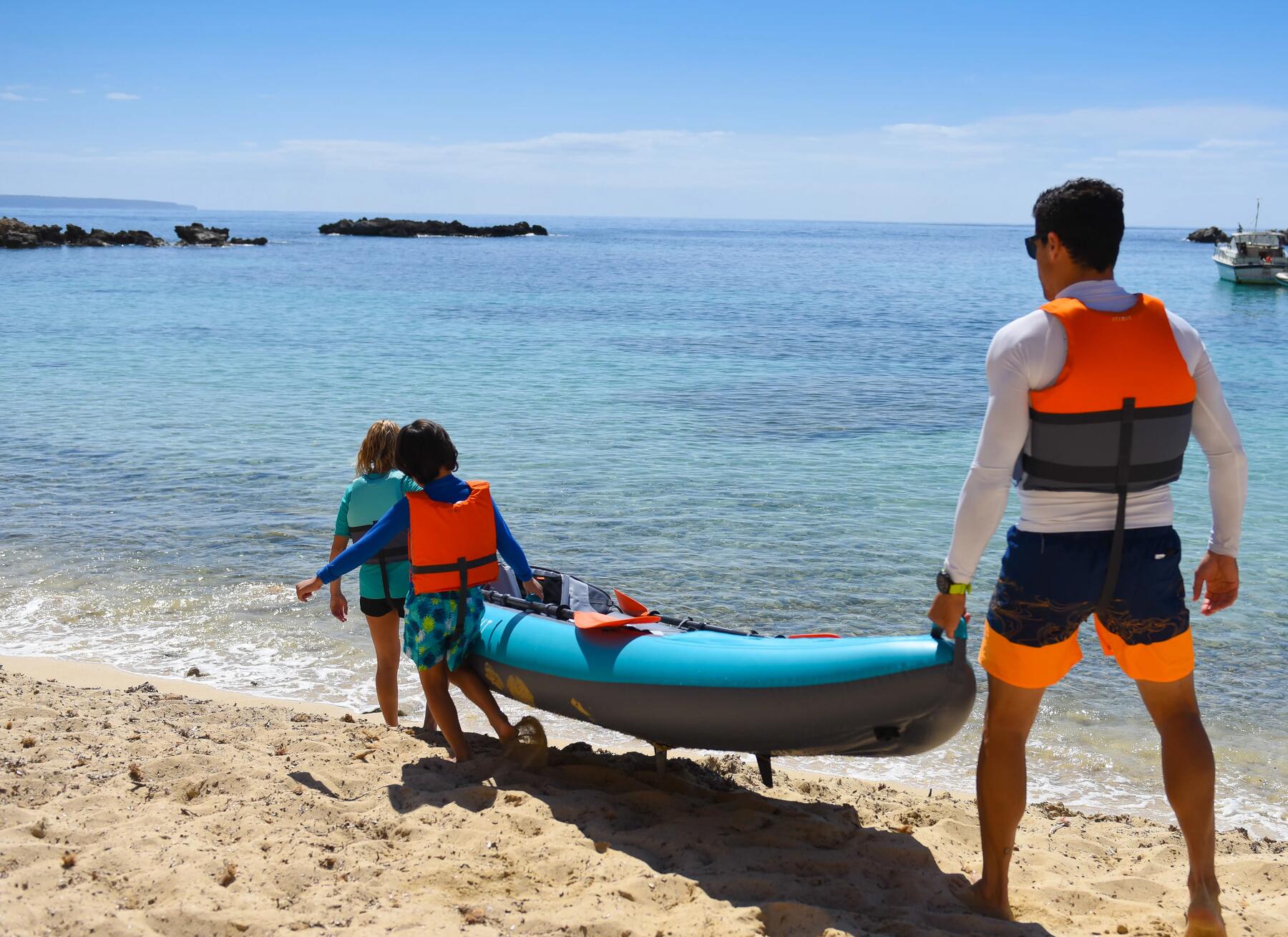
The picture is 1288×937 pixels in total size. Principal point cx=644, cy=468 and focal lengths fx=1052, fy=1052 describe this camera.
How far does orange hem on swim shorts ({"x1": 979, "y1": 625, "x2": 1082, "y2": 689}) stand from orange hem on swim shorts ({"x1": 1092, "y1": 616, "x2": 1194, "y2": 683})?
114 mm

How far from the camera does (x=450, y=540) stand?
4.30m

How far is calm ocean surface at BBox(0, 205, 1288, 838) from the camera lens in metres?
6.41

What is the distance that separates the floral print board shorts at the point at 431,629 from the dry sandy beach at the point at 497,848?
1.42 feet

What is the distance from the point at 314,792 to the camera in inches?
155

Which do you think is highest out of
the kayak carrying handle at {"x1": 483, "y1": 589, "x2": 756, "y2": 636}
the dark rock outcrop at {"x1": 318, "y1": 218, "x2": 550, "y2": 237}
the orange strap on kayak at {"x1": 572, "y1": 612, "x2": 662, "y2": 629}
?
the dark rock outcrop at {"x1": 318, "y1": 218, "x2": 550, "y2": 237}

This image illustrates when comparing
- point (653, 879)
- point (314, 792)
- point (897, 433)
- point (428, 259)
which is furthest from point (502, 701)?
point (428, 259)

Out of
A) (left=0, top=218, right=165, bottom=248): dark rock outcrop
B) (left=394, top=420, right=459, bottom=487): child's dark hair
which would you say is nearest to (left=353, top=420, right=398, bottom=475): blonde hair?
(left=394, top=420, right=459, bottom=487): child's dark hair

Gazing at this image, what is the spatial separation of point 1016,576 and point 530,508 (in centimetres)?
770

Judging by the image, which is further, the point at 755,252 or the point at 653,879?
the point at 755,252

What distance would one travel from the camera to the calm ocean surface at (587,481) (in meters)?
6.41

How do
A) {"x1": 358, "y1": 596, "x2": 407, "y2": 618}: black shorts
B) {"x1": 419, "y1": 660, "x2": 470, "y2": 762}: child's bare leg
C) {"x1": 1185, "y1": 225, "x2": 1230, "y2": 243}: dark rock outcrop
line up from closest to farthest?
{"x1": 419, "y1": 660, "x2": 470, "y2": 762}: child's bare leg < {"x1": 358, "y1": 596, "x2": 407, "y2": 618}: black shorts < {"x1": 1185, "y1": 225, "x2": 1230, "y2": 243}: dark rock outcrop

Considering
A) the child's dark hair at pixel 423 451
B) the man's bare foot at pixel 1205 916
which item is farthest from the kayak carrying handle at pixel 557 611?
the man's bare foot at pixel 1205 916

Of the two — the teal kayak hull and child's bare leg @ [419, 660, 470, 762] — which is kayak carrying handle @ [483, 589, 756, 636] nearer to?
the teal kayak hull

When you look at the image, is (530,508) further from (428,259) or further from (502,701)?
(428,259)
